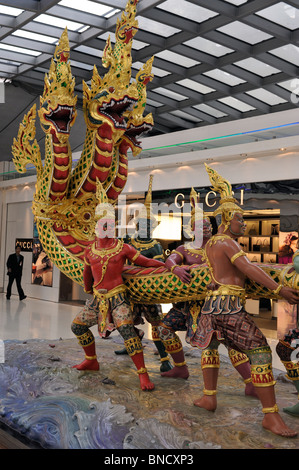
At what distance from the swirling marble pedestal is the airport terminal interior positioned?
0.07 m

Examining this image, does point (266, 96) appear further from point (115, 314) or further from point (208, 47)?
point (115, 314)

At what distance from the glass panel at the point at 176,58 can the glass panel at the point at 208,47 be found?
63 cm

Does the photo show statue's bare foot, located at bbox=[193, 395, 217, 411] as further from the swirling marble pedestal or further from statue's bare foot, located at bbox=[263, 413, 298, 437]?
statue's bare foot, located at bbox=[263, 413, 298, 437]

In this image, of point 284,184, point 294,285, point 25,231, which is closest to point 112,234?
point 294,285

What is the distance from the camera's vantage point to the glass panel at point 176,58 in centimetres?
1284

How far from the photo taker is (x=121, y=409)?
3.67 meters

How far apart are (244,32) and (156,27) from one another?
6.80 feet

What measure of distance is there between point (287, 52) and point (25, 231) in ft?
30.4

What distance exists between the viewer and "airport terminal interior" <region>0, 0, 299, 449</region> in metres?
5.71

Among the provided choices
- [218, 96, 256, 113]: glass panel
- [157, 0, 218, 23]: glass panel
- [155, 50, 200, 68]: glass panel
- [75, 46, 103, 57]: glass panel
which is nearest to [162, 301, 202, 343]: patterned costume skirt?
[157, 0, 218, 23]: glass panel

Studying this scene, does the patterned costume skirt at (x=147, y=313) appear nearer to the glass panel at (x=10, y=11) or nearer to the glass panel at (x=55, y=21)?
the glass panel at (x=55, y=21)
